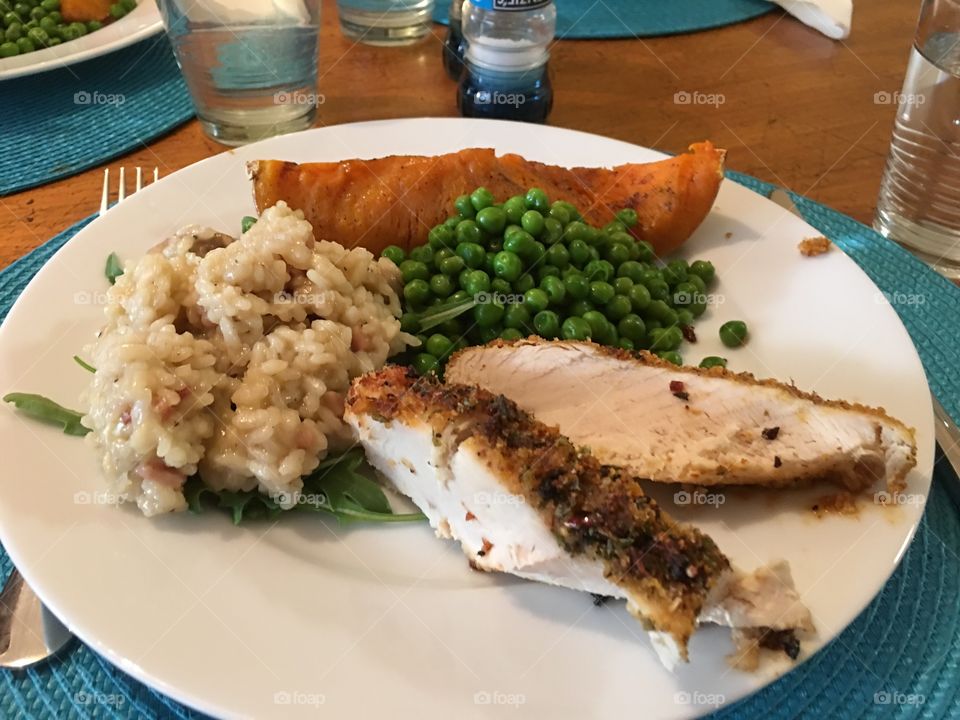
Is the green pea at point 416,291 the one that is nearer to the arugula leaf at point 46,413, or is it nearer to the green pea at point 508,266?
the green pea at point 508,266

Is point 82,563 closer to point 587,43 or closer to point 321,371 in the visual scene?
point 321,371

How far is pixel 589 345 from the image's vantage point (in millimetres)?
2426

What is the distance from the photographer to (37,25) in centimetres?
402

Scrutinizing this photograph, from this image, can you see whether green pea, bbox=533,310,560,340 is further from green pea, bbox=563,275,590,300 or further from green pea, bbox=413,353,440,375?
green pea, bbox=413,353,440,375

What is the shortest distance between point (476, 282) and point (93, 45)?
2.46 metres

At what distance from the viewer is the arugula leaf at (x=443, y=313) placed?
2.76 metres

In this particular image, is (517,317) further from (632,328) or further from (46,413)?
(46,413)

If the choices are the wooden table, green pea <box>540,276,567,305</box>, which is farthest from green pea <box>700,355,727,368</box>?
the wooden table

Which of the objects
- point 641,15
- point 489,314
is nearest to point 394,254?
point 489,314

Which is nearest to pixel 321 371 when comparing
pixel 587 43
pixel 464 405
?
pixel 464 405

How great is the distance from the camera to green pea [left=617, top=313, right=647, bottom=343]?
9.08 ft

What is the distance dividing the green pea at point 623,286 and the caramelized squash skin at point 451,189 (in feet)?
1.05

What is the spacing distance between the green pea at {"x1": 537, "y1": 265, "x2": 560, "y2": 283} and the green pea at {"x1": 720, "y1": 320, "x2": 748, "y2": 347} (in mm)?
608

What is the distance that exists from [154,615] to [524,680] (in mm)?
829
